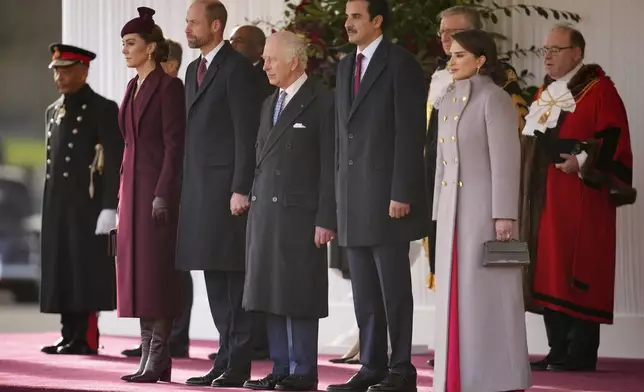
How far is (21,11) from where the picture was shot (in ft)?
73.1

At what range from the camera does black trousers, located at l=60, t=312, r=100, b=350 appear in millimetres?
8453

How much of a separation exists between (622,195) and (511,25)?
1.65 meters

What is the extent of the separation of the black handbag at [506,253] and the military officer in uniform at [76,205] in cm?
287

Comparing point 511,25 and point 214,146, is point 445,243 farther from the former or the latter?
point 511,25

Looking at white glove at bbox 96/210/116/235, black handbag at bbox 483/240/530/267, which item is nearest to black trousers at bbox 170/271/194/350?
white glove at bbox 96/210/116/235

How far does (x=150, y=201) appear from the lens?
263 inches

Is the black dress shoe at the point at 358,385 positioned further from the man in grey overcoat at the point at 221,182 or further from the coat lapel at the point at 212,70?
the coat lapel at the point at 212,70

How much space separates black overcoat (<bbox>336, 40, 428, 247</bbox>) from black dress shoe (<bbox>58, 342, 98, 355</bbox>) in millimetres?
2440

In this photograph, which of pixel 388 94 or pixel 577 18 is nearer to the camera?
pixel 388 94

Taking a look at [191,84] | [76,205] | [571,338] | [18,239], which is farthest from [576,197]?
[18,239]

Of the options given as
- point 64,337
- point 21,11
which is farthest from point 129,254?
point 21,11

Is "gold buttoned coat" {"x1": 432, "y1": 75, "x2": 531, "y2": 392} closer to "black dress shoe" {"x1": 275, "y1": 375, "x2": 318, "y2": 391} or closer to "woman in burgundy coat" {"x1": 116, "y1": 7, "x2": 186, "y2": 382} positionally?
"black dress shoe" {"x1": 275, "y1": 375, "x2": 318, "y2": 391}

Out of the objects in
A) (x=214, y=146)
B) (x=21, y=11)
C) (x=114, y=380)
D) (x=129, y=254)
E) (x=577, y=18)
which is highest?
(x=21, y=11)

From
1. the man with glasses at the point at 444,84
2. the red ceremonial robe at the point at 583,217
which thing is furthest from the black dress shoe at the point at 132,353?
the red ceremonial robe at the point at 583,217
